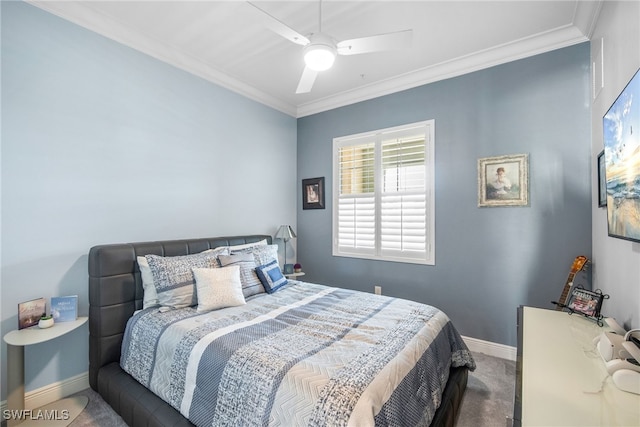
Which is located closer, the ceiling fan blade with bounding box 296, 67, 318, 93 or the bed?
the bed

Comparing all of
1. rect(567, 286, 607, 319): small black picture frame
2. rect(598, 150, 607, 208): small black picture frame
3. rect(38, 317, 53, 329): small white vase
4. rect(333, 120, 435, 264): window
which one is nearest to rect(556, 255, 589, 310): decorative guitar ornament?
rect(567, 286, 607, 319): small black picture frame

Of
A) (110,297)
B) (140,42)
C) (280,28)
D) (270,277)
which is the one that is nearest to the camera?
(280,28)

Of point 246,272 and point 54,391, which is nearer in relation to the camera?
point 54,391

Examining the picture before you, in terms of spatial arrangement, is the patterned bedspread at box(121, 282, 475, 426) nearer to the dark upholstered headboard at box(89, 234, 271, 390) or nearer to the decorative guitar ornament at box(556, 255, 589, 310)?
the dark upholstered headboard at box(89, 234, 271, 390)

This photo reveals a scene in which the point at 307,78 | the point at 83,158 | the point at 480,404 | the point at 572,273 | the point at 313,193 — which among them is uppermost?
the point at 307,78

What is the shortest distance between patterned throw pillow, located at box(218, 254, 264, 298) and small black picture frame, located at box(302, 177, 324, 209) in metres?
1.64

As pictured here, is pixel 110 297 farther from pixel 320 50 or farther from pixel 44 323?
pixel 320 50

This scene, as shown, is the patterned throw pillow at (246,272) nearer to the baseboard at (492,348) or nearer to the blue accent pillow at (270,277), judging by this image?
the blue accent pillow at (270,277)

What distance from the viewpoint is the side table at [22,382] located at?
69.1 inches

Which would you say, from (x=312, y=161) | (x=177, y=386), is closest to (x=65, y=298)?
(x=177, y=386)

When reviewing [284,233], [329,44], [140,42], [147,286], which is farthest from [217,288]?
[140,42]

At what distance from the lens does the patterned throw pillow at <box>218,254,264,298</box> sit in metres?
2.50

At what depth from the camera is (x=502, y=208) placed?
9.03 feet

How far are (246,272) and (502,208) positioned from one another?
2574 millimetres
